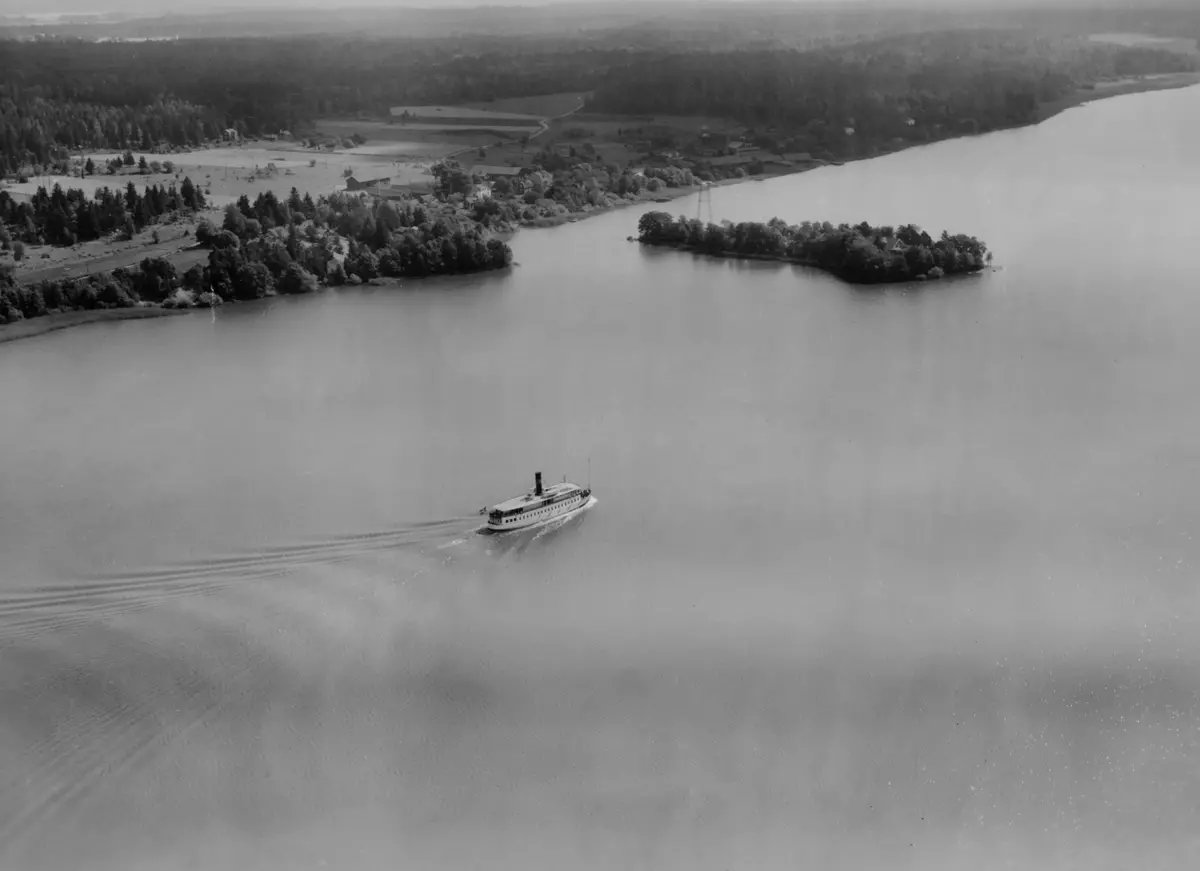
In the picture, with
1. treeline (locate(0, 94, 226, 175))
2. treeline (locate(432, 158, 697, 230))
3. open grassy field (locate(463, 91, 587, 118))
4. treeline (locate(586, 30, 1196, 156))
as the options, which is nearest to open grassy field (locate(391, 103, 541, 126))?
open grassy field (locate(463, 91, 587, 118))

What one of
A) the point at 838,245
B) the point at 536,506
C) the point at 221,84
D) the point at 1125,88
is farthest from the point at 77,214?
the point at 1125,88

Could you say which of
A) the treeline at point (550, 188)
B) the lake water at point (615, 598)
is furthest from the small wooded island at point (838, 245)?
the treeline at point (550, 188)

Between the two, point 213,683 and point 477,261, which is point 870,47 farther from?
point 213,683

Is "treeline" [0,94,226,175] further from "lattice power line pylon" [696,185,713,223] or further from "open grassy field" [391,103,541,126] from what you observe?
"lattice power line pylon" [696,185,713,223]

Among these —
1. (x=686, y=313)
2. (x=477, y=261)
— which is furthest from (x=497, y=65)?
(x=686, y=313)

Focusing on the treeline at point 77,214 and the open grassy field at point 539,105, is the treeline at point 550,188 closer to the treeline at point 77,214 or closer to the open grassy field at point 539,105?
the open grassy field at point 539,105

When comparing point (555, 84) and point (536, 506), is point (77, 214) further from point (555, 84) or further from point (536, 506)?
point (555, 84)
